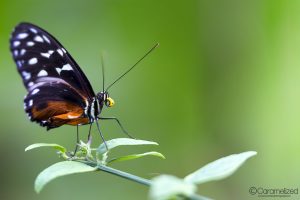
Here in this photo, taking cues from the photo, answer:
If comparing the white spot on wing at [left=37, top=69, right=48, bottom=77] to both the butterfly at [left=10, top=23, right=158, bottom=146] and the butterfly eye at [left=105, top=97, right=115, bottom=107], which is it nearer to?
the butterfly at [left=10, top=23, right=158, bottom=146]

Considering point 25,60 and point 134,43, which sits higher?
point 134,43

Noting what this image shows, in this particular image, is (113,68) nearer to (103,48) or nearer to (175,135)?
(103,48)

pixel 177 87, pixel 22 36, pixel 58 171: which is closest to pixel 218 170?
pixel 58 171

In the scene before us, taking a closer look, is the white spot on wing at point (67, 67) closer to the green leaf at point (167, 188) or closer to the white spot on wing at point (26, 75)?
the white spot on wing at point (26, 75)

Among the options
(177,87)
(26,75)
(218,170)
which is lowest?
(218,170)

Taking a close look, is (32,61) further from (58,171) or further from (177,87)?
(177,87)

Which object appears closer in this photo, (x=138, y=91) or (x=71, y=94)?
(x=71, y=94)

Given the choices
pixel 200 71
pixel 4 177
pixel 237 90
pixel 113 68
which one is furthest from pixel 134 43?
pixel 4 177
